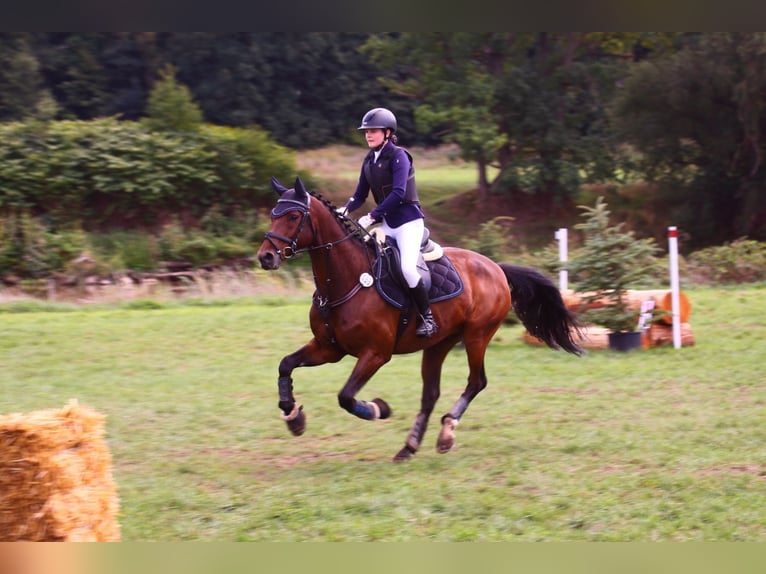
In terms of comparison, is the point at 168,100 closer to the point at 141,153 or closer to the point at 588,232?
the point at 141,153

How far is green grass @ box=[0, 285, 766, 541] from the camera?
6094 mm

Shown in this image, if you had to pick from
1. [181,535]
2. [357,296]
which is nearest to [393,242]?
[357,296]

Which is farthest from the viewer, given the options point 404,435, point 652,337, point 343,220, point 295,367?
point 652,337

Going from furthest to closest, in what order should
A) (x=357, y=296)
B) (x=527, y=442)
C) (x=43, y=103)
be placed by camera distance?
(x=43, y=103), (x=527, y=442), (x=357, y=296)

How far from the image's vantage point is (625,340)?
42.7ft

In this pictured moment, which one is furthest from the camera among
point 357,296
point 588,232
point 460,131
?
point 460,131

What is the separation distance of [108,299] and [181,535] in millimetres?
14405

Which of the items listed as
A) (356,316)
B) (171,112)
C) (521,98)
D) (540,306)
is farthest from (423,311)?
(521,98)

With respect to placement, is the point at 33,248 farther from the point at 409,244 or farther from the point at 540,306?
the point at 409,244

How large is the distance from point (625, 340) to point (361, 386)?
6.50m

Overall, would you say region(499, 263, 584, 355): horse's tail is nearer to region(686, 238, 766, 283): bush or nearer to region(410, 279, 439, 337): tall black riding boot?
region(410, 279, 439, 337): tall black riding boot

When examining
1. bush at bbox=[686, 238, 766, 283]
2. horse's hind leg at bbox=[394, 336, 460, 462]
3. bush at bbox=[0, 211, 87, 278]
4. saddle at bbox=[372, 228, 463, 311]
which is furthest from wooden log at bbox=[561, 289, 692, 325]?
bush at bbox=[0, 211, 87, 278]

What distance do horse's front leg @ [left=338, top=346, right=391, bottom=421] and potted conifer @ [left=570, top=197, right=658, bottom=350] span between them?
611cm

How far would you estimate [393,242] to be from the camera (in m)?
7.89
